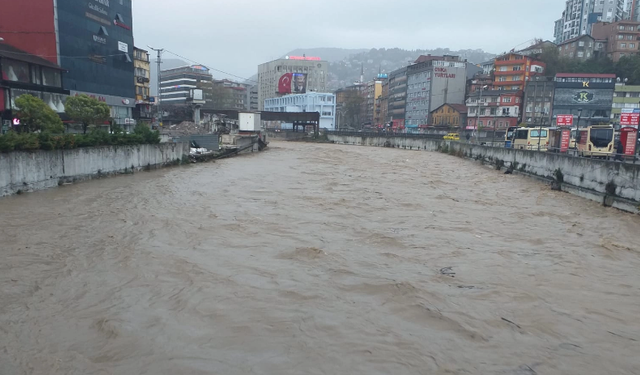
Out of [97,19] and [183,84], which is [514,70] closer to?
[97,19]

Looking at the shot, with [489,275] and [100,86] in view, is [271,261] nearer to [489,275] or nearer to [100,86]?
[489,275]

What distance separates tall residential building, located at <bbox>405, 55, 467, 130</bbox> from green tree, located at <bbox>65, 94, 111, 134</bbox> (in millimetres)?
63905

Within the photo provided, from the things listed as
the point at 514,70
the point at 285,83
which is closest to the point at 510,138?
the point at 514,70

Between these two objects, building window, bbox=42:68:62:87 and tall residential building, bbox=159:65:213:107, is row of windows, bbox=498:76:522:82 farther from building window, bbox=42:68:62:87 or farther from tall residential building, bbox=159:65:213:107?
tall residential building, bbox=159:65:213:107

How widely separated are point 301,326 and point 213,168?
24000mm

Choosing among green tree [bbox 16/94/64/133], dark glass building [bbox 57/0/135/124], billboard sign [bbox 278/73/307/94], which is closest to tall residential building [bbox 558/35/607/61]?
billboard sign [bbox 278/73/307/94]

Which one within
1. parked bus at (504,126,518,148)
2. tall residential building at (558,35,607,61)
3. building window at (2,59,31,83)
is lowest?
parked bus at (504,126,518,148)

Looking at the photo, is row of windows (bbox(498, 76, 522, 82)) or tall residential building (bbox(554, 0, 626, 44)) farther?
tall residential building (bbox(554, 0, 626, 44))

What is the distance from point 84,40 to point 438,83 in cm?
6132

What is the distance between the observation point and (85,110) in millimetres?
30234

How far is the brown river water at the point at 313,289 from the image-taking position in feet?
18.9

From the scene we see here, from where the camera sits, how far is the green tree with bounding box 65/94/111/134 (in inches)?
1188

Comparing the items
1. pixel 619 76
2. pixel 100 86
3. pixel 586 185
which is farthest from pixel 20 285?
pixel 619 76

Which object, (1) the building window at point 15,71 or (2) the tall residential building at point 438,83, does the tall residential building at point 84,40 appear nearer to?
(1) the building window at point 15,71
